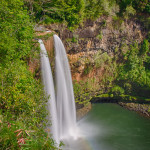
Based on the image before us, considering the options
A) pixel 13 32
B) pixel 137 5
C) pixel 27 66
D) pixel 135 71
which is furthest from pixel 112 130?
pixel 137 5

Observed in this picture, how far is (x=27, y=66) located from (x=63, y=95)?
4102mm

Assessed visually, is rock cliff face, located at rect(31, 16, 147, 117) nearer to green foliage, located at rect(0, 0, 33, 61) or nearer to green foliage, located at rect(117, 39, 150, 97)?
green foliage, located at rect(117, 39, 150, 97)

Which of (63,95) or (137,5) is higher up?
(137,5)

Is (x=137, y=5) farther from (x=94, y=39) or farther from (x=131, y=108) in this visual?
(x=131, y=108)

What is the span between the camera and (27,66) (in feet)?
30.5

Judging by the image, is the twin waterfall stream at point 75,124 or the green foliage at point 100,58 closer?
the twin waterfall stream at point 75,124

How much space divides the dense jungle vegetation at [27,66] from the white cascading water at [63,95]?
2236 mm

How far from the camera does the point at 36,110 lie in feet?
19.9

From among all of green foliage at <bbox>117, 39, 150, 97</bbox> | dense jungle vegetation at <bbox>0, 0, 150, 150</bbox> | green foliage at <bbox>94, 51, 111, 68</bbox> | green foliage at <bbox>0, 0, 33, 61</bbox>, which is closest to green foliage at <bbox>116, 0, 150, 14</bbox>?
dense jungle vegetation at <bbox>0, 0, 150, 150</bbox>

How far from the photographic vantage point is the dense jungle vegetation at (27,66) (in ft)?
14.3

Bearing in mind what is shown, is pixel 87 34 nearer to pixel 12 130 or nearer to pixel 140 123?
pixel 140 123

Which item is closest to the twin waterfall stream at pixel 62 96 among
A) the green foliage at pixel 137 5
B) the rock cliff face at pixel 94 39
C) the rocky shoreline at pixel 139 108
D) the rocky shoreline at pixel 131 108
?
the rock cliff face at pixel 94 39

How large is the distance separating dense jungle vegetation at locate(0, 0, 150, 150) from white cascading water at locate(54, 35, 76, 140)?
224cm

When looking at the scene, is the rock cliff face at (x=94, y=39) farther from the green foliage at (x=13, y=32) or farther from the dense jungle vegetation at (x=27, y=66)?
the green foliage at (x=13, y=32)
